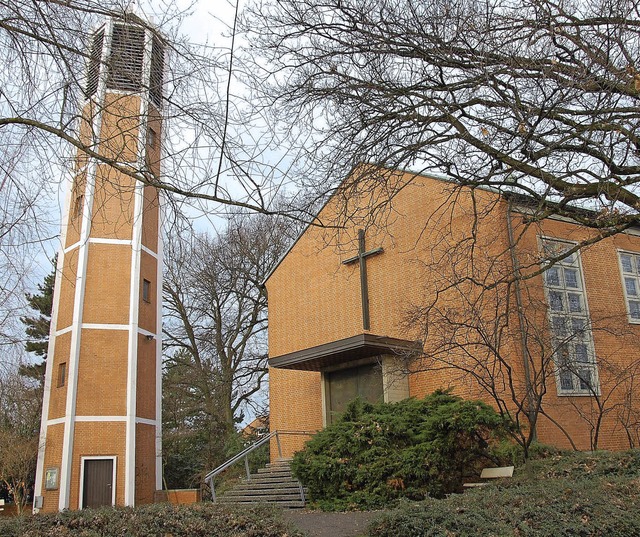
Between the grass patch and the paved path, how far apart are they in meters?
1.73

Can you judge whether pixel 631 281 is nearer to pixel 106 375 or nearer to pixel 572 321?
pixel 572 321

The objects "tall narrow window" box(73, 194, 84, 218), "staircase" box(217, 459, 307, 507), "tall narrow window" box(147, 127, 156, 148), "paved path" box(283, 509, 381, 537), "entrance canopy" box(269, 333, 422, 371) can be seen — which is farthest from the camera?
"entrance canopy" box(269, 333, 422, 371)

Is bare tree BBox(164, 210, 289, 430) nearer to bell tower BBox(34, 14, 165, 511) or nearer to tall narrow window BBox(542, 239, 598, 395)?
bell tower BBox(34, 14, 165, 511)

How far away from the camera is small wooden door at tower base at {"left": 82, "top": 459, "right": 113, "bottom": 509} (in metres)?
23.9

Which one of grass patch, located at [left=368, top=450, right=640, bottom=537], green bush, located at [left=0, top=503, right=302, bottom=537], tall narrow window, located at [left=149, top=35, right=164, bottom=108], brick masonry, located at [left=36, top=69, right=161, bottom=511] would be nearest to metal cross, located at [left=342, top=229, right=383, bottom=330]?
brick masonry, located at [left=36, top=69, right=161, bottom=511]

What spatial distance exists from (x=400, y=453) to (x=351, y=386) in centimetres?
484

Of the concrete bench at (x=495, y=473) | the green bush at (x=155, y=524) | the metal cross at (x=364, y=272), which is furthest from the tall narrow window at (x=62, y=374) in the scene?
the green bush at (x=155, y=524)

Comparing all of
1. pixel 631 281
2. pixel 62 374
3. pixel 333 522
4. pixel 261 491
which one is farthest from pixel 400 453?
pixel 62 374

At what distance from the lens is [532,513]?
6887 mm

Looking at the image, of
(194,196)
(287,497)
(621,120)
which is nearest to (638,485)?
(621,120)

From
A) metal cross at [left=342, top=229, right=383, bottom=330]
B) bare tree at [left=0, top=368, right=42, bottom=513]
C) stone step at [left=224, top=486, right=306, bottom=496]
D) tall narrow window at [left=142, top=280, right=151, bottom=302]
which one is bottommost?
stone step at [left=224, top=486, right=306, bottom=496]

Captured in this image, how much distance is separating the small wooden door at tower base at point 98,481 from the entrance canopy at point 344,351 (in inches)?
392

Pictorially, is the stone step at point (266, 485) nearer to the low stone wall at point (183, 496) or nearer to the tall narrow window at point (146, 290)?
the low stone wall at point (183, 496)

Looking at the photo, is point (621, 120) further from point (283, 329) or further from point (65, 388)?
point (65, 388)
